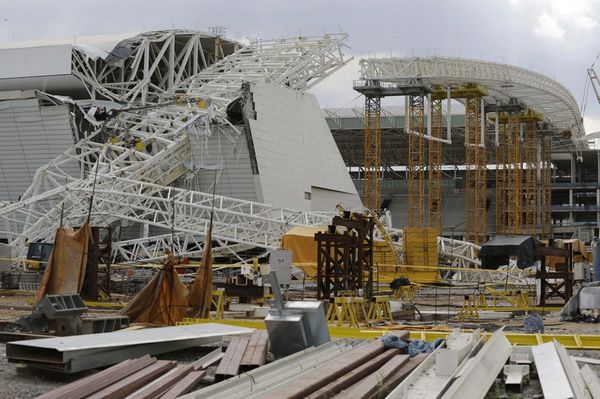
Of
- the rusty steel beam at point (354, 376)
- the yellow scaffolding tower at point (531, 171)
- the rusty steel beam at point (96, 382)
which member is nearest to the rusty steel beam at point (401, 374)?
the rusty steel beam at point (354, 376)

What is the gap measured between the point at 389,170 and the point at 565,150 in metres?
24.6

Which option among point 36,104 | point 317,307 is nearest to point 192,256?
point 36,104

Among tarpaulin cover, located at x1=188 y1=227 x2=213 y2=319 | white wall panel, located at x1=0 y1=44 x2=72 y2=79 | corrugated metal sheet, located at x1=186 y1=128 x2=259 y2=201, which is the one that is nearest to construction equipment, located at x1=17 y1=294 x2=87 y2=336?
tarpaulin cover, located at x1=188 y1=227 x2=213 y2=319

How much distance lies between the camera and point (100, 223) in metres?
51.4

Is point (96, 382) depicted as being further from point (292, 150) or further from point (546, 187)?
point (546, 187)

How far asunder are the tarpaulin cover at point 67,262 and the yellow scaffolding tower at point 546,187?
8413 centimetres

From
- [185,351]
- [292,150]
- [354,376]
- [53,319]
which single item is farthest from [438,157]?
[354,376]

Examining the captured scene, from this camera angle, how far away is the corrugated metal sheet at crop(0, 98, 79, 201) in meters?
59.8

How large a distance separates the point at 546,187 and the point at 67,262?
93.2 metres

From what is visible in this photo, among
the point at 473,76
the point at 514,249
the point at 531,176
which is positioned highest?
the point at 473,76

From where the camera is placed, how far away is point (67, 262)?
29328 mm

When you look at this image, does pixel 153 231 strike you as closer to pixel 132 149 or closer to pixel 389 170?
pixel 132 149

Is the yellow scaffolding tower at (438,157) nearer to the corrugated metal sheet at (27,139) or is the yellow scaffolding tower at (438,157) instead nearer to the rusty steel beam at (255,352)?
the corrugated metal sheet at (27,139)

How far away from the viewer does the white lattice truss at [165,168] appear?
49.8m
